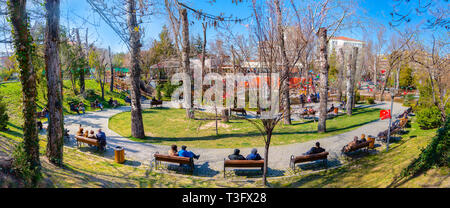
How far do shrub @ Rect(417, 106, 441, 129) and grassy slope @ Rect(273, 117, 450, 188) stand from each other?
4.44 meters

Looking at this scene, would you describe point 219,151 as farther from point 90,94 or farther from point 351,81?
point 90,94

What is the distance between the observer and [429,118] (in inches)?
453

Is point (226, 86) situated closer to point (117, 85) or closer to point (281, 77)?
point (281, 77)

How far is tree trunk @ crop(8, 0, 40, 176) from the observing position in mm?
5188

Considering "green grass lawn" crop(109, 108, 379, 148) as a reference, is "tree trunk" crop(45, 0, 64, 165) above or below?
above

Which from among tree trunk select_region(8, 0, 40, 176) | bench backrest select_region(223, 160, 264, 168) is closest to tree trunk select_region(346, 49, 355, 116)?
bench backrest select_region(223, 160, 264, 168)

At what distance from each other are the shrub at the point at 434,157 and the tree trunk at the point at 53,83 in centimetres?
925

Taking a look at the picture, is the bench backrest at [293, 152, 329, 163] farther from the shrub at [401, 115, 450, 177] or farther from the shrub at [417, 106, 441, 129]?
the shrub at [417, 106, 441, 129]

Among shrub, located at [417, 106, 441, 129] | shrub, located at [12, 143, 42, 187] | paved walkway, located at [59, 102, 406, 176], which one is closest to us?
shrub, located at [12, 143, 42, 187]

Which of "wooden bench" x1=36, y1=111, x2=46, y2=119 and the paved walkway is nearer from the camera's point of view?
the paved walkway

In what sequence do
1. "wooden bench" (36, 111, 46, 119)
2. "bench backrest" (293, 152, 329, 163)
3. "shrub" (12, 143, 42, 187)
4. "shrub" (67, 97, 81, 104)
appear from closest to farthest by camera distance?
"shrub" (12, 143, 42, 187)
"bench backrest" (293, 152, 329, 163)
"wooden bench" (36, 111, 46, 119)
"shrub" (67, 97, 81, 104)

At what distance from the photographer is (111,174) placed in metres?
6.66

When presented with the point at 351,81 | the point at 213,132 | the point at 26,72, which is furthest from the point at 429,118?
the point at 26,72

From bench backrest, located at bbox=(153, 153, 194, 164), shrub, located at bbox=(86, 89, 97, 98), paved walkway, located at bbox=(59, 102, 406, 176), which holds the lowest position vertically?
paved walkway, located at bbox=(59, 102, 406, 176)
